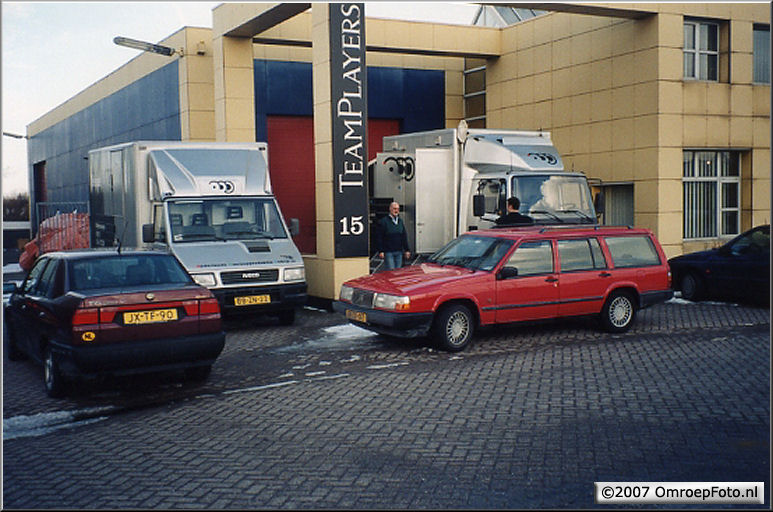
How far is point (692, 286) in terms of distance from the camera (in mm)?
15031

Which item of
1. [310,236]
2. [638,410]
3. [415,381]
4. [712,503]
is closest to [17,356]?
[415,381]

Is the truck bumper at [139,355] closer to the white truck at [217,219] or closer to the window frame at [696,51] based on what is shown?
the white truck at [217,219]

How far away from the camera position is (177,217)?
13266 millimetres

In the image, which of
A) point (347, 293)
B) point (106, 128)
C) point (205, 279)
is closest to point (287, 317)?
point (205, 279)

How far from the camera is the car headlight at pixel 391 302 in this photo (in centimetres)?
1043

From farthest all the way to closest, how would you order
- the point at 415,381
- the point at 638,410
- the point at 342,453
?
the point at 415,381 → the point at 638,410 → the point at 342,453

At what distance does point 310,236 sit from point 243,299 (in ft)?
37.2

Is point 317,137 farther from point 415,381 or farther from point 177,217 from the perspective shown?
point 415,381

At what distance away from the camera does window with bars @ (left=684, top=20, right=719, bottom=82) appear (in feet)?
61.2

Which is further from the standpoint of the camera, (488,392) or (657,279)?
(657,279)

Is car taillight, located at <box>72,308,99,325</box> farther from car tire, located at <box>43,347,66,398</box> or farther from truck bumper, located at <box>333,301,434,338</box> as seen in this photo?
truck bumper, located at <box>333,301,434,338</box>

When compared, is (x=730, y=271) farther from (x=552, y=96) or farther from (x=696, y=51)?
(x=552, y=96)

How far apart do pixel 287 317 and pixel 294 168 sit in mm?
10730

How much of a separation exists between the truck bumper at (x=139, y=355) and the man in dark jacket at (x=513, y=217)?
259 inches
